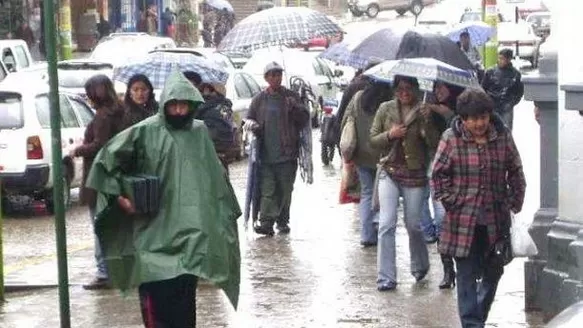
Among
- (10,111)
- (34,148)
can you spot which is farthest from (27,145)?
(10,111)

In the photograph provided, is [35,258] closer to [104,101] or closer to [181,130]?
[104,101]

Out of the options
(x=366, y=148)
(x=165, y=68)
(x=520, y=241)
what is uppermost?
(x=165, y=68)

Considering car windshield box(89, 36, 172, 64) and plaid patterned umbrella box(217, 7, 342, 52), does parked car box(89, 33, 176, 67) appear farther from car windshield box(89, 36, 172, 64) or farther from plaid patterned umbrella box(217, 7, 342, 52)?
plaid patterned umbrella box(217, 7, 342, 52)

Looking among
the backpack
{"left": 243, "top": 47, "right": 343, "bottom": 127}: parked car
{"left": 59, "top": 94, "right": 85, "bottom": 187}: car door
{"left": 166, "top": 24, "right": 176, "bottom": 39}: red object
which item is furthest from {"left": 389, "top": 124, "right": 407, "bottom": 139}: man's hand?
{"left": 166, "top": 24, "right": 176, "bottom": 39}: red object

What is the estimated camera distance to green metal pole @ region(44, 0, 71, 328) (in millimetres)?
9789

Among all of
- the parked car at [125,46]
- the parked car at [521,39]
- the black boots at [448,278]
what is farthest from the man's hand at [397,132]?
the parked car at [521,39]

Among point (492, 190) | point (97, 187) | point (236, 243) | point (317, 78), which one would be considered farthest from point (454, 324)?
point (317, 78)

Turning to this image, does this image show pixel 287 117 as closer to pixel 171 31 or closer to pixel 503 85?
pixel 503 85

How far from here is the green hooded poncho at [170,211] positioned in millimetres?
8648

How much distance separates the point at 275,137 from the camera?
15.7m

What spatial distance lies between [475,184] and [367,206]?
5.31 m

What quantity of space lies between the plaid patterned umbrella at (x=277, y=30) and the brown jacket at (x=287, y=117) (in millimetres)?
2182

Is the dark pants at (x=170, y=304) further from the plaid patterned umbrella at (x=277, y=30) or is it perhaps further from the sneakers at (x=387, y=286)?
the plaid patterned umbrella at (x=277, y=30)

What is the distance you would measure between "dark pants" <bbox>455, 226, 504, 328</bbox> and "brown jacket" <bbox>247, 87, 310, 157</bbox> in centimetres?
606
